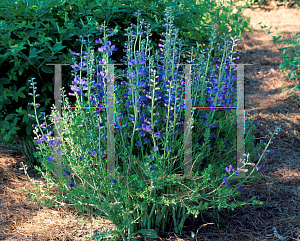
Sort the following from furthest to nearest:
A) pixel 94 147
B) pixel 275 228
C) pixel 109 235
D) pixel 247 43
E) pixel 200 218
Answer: pixel 247 43 → pixel 200 218 → pixel 275 228 → pixel 109 235 → pixel 94 147

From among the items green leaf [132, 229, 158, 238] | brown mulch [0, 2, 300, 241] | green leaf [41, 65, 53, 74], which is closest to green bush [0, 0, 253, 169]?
green leaf [41, 65, 53, 74]

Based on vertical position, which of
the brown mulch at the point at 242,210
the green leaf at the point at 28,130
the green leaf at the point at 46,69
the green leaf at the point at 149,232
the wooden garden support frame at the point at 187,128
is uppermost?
the green leaf at the point at 46,69

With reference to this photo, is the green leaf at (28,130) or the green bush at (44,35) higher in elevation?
the green bush at (44,35)

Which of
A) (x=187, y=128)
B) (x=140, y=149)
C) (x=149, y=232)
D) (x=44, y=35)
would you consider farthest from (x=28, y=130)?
(x=187, y=128)

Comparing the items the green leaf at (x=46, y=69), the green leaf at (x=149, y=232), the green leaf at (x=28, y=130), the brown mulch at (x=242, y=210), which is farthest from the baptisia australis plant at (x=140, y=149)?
the green leaf at (x=28, y=130)

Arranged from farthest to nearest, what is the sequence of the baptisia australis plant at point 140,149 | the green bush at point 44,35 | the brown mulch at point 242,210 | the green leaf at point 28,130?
the green leaf at point 28,130 < the green bush at point 44,35 < the brown mulch at point 242,210 < the baptisia australis plant at point 140,149

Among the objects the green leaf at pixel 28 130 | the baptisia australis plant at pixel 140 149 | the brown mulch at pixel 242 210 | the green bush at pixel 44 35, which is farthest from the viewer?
the green leaf at pixel 28 130

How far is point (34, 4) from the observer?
2906 millimetres

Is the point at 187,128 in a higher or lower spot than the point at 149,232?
higher

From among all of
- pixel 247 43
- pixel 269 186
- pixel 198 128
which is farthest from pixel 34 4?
pixel 247 43

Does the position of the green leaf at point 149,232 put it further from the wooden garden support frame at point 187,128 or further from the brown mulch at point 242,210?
the wooden garden support frame at point 187,128

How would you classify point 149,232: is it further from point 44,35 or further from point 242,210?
point 44,35

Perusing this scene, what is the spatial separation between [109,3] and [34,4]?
713 mm

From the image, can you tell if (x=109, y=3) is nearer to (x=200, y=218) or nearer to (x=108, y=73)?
(x=108, y=73)
